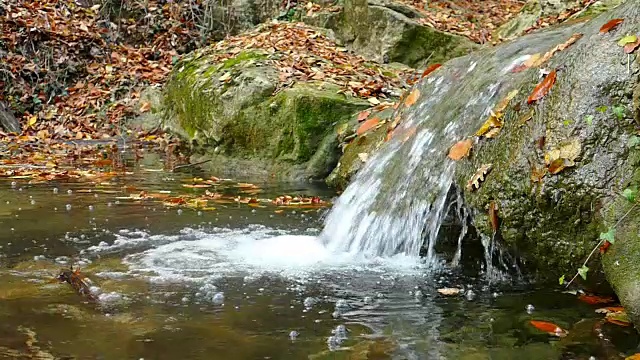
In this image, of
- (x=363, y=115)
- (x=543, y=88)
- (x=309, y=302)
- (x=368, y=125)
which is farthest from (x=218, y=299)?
(x=363, y=115)

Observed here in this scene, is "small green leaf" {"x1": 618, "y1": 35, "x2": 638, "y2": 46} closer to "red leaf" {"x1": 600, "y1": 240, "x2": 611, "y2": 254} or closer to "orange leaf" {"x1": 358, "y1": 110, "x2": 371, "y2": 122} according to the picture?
"red leaf" {"x1": 600, "y1": 240, "x2": 611, "y2": 254}

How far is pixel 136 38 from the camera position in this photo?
14.7 metres

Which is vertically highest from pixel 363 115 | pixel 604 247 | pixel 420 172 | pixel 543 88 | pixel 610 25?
pixel 610 25

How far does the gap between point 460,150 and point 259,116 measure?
473 centimetres

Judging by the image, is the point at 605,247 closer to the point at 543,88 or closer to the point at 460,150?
the point at 543,88

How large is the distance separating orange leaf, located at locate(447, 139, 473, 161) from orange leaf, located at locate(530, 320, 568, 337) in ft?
5.24

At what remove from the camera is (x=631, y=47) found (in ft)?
11.9

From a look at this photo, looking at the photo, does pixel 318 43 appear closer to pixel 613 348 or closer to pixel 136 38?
pixel 136 38

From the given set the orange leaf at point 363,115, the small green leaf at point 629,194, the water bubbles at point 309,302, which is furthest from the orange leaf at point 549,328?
the orange leaf at point 363,115

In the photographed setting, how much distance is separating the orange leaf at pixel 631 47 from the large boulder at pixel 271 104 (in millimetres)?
4854

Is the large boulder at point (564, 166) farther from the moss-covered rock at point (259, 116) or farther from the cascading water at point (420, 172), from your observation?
the moss-covered rock at point (259, 116)

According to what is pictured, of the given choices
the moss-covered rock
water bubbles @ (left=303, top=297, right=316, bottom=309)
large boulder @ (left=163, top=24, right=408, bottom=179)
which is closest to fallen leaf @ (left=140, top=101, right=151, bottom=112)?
large boulder @ (left=163, top=24, right=408, bottom=179)

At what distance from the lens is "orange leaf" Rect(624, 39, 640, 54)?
3607 millimetres

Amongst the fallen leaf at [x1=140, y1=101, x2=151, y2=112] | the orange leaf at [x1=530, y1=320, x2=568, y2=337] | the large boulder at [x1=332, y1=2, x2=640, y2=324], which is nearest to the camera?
the orange leaf at [x1=530, y1=320, x2=568, y2=337]
